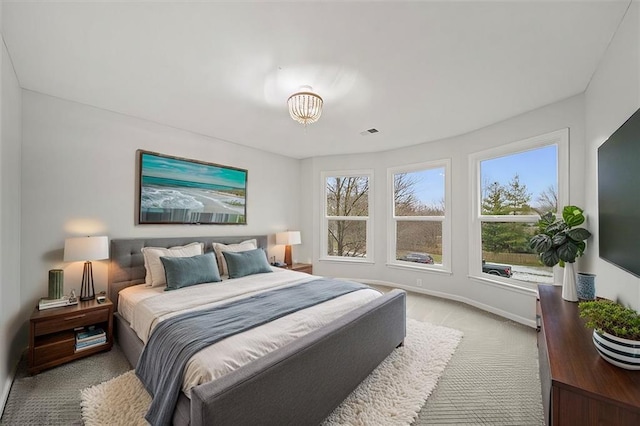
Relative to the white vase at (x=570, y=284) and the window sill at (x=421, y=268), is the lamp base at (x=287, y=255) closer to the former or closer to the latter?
the window sill at (x=421, y=268)

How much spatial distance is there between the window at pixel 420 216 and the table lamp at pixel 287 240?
1758mm

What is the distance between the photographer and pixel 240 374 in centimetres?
134

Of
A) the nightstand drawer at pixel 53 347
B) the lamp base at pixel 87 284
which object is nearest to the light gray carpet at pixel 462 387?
the nightstand drawer at pixel 53 347

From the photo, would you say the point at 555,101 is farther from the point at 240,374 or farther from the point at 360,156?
the point at 240,374

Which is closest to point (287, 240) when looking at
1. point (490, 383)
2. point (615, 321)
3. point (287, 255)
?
point (287, 255)

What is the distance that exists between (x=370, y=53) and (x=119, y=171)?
9.94 feet

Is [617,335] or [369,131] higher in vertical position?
[369,131]

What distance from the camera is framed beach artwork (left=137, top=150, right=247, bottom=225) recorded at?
10.8 ft

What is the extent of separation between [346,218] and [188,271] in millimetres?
3061

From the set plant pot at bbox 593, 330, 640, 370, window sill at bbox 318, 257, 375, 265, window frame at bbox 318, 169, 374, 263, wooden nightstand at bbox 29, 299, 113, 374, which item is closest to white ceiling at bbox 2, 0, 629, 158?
plant pot at bbox 593, 330, 640, 370

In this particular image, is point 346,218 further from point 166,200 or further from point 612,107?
point 612,107

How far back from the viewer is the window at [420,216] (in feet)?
14.2

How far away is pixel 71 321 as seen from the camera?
7.77 ft

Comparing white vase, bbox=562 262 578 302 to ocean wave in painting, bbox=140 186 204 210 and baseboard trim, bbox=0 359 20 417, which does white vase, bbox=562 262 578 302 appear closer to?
ocean wave in painting, bbox=140 186 204 210
